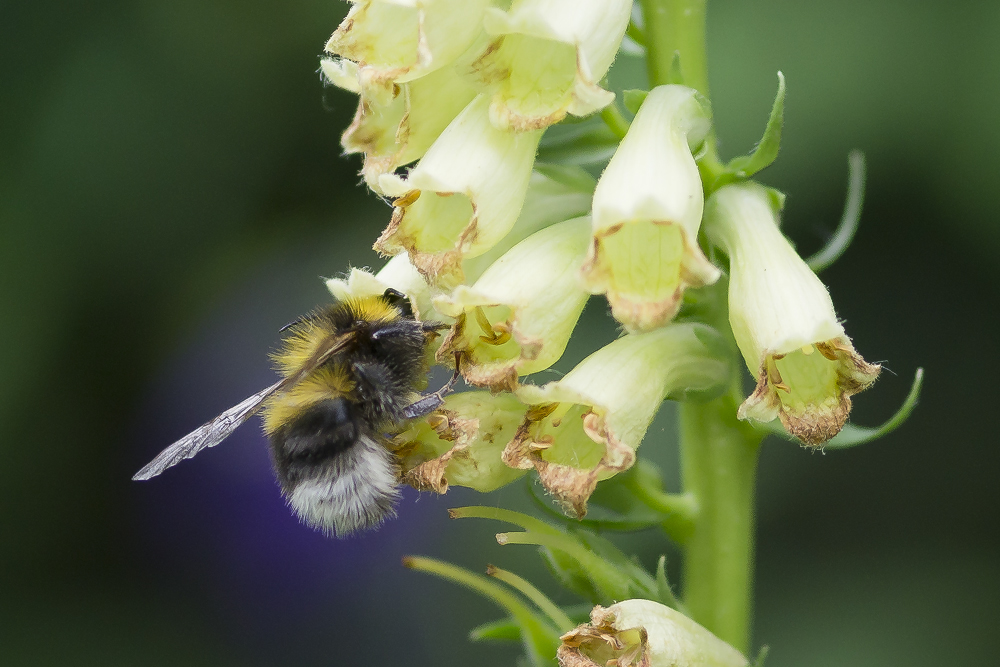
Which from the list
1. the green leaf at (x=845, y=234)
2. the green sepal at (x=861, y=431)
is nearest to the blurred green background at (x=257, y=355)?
the green leaf at (x=845, y=234)

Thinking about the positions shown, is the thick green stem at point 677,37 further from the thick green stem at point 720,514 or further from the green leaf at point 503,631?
the green leaf at point 503,631

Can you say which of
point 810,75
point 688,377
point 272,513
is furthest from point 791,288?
point 272,513

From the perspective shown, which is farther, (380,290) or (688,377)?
(380,290)

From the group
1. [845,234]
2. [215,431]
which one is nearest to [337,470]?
[215,431]

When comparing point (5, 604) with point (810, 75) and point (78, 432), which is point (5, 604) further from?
point (810, 75)

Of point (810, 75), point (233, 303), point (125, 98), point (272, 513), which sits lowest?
point (272, 513)

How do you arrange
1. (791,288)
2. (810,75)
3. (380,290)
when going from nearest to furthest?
(791,288) → (380,290) → (810,75)

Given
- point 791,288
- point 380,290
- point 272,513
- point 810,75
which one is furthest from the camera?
point 272,513
